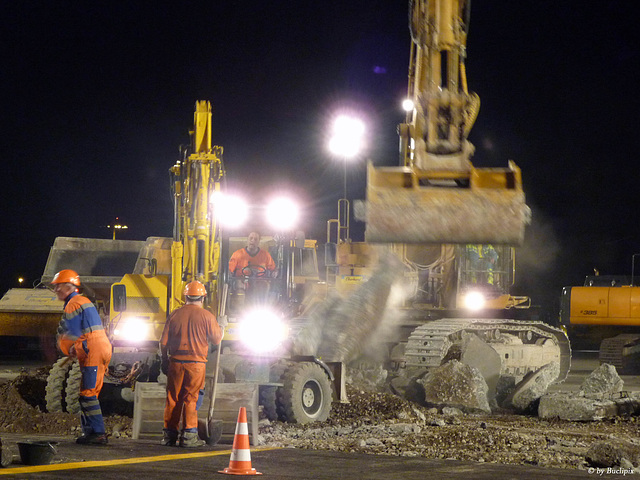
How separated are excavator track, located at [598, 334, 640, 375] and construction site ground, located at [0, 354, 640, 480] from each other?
36.6ft

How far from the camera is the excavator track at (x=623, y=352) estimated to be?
24016mm

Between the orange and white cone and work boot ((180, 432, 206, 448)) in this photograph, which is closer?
the orange and white cone

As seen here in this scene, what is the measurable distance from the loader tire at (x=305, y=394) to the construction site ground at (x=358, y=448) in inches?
7.8

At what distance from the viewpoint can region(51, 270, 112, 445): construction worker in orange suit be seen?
9407 millimetres

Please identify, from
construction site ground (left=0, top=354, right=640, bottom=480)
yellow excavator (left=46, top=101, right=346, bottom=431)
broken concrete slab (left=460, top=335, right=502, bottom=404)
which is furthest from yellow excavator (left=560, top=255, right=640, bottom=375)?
yellow excavator (left=46, top=101, right=346, bottom=431)

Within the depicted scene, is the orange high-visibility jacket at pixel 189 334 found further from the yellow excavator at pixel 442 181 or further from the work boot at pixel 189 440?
the yellow excavator at pixel 442 181

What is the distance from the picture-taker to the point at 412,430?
1112 cm

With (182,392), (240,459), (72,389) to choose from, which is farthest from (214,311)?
(240,459)

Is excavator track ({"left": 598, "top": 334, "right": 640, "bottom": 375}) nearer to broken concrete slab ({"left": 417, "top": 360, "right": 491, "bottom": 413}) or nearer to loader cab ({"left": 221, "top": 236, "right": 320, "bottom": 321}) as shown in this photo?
broken concrete slab ({"left": 417, "top": 360, "right": 491, "bottom": 413})

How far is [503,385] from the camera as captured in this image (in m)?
16.0

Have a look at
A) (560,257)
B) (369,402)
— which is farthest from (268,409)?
(560,257)

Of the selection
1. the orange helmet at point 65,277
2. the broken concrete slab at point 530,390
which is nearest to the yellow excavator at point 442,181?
the orange helmet at point 65,277

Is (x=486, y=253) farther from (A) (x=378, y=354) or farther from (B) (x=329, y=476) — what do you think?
(B) (x=329, y=476)

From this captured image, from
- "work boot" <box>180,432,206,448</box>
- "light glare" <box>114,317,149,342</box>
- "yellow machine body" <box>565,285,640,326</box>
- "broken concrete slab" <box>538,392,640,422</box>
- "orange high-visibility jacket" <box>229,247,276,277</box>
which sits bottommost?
"work boot" <box>180,432,206,448</box>
